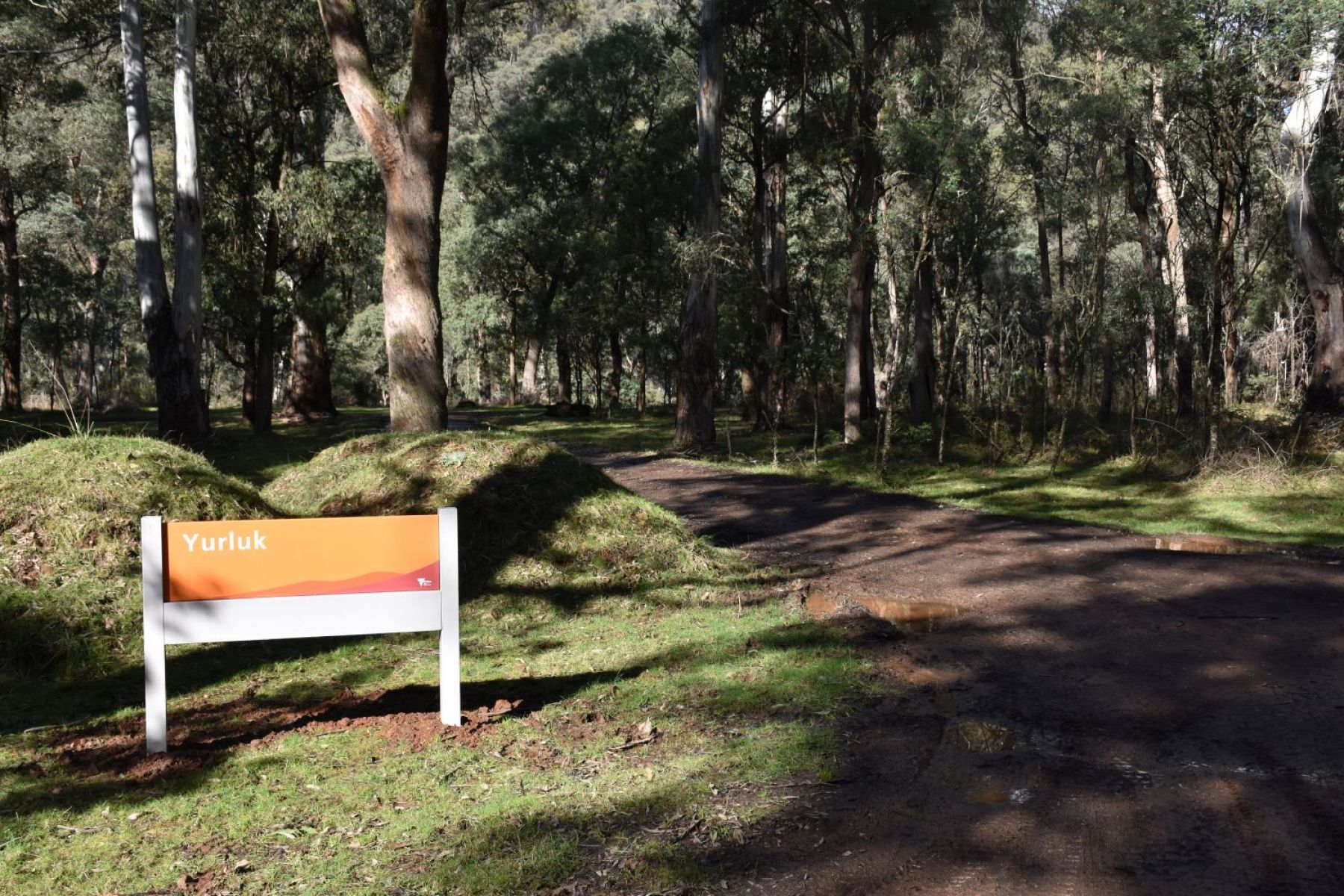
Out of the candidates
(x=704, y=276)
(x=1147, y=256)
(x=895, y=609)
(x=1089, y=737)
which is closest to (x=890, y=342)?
(x=704, y=276)

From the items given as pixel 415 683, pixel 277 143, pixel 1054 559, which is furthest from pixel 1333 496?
pixel 277 143

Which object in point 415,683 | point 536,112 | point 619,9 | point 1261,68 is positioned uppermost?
point 619,9

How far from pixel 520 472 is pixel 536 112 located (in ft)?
107

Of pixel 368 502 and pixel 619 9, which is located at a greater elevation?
pixel 619 9

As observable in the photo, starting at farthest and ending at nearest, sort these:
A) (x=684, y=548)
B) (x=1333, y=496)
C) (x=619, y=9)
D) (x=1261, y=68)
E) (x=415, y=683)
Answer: (x=619, y=9) → (x=1261, y=68) → (x=1333, y=496) → (x=684, y=548) → (x=415, y=683)

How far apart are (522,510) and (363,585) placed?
4.47 meters

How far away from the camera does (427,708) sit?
6027 mm

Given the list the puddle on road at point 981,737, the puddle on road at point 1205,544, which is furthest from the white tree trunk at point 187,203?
the puddle on road at point 981,737

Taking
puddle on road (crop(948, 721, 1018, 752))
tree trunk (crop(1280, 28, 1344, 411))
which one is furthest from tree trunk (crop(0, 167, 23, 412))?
puddle on road (crop(948, 721, 1018, 752))

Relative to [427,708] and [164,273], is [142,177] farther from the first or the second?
[427,708]

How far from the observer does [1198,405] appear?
1666cm

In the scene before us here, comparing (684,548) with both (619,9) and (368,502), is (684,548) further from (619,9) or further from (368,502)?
(619,9)

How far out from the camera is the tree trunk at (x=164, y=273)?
65.0ft

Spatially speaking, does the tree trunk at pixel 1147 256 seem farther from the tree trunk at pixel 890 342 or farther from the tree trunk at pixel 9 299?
the tree trunk at pixel 9 299
